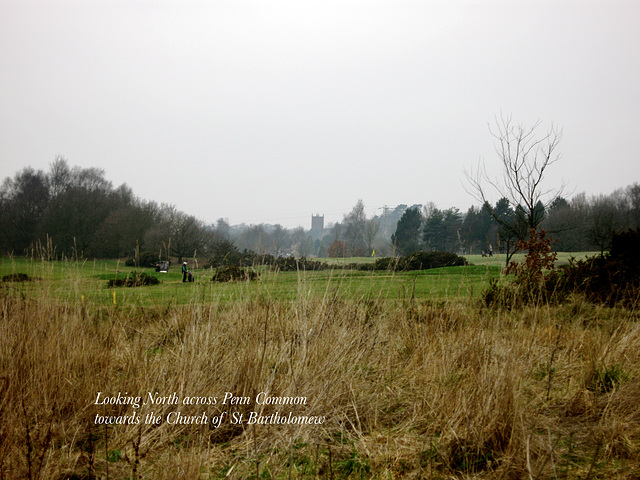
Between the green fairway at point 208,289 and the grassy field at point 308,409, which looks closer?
the grassy field at point 308,409

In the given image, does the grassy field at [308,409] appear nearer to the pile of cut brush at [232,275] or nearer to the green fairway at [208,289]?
the green fairway at [208,289]

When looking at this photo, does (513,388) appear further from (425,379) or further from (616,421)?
(425,379)

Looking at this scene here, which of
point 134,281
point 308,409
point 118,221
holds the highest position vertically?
point 118,221

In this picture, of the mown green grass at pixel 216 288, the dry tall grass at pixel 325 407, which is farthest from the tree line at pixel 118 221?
the dry tall grass at pixel 325 407

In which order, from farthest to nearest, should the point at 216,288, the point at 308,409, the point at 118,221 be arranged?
the point at 118,221 < the point at 216,288 < the point at 308,409

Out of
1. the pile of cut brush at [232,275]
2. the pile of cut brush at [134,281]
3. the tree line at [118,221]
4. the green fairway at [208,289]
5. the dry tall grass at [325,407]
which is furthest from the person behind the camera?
the tree line at [118,221]

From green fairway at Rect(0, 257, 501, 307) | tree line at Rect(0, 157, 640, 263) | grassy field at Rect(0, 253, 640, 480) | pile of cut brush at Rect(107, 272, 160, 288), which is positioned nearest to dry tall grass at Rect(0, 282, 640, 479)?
grassy field at Rect(0, 253, 640, 480)

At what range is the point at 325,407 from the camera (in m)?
3.17

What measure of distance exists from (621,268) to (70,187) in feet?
134

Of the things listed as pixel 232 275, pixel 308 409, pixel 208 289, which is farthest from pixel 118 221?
pixel 308 409

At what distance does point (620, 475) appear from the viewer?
2.43 metres

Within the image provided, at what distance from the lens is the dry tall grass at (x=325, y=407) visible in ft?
8.56

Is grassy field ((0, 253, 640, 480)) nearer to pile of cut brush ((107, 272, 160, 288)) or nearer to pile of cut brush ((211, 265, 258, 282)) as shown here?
pile of cut brush ((211, 265, 258, 282))

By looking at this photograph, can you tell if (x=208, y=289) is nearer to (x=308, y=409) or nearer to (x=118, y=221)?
(x=308, y=409)
